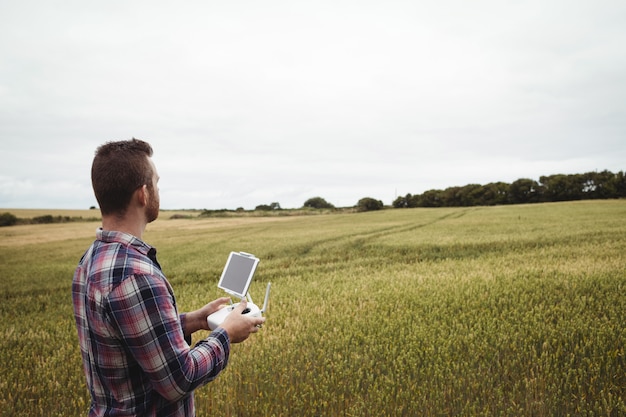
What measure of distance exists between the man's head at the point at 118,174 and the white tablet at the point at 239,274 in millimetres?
1083

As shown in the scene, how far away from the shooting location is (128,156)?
7.13 feet

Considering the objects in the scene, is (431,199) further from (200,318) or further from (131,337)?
(131,337)

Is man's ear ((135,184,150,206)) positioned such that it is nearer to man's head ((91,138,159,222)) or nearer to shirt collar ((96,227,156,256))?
man's head ((91,138,159,222))

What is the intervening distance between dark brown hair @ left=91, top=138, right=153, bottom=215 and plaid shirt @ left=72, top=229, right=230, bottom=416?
0.19 m

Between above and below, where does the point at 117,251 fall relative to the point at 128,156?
below

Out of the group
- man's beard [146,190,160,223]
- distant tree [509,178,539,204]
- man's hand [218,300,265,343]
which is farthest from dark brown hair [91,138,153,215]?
distant tree [509,178,539,204]

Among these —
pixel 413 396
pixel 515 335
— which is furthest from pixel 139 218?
pixel 515 335

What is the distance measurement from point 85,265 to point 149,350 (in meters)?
0.66

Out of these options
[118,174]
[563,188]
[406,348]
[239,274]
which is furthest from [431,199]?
[118,174]

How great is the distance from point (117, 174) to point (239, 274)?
1.37m

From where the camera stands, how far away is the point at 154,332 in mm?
1932

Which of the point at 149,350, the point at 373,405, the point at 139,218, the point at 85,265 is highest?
the point at 139,218

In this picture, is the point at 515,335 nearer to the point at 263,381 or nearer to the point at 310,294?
the point at 263,381

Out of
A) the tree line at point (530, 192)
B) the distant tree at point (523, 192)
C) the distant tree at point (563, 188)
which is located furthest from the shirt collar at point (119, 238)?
the distant tree at point (523, 192)
